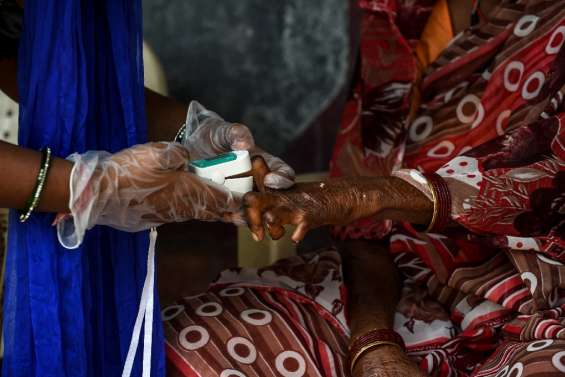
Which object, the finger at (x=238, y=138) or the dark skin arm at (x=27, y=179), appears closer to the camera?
the dark skin arm at (x=27, y=179)

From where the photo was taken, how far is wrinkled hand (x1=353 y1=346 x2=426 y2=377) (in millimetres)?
1403

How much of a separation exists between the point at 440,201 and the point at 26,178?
72 centimetres

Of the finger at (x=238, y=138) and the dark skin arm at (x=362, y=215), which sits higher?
the finger at (x=238, y=138)

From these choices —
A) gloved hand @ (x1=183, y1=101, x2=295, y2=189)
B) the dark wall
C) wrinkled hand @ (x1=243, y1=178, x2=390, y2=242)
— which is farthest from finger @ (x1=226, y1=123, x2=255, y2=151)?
the dark wall

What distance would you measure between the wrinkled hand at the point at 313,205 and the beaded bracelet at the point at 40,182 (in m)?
0.29

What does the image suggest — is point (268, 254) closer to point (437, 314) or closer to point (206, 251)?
point (206, 251)

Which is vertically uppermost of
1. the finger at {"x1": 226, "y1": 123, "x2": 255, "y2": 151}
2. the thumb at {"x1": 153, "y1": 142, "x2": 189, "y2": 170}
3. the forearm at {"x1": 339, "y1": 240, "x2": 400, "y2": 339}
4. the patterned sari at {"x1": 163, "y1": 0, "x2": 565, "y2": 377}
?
the thumb at {"x1": 153, "y1": 142, "x2": 189, "y2": 170}

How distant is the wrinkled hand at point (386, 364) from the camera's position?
1.40 metres

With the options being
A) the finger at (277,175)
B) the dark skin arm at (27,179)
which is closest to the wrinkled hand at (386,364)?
the finger at (277,175)

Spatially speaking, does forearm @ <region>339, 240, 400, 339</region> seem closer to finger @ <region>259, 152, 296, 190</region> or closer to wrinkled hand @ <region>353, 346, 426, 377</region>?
wrinkled hand @ <region>353, 346, 426, 377</region>

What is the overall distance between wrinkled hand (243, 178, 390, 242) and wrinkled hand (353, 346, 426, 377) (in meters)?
0.25

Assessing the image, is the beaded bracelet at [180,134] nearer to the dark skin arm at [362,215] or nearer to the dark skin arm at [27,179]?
the dark skin arm at [362,215]

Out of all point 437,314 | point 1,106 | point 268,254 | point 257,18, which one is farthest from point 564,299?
point 257,18

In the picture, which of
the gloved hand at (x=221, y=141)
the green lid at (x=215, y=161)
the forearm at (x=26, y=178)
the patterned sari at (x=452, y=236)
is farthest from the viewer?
the patterned sari at (x=452, y=236)
